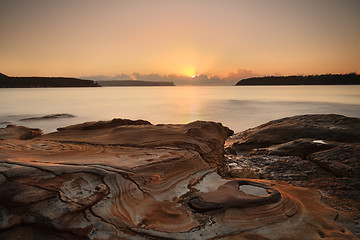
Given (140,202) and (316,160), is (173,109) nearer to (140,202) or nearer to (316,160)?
(316,160)

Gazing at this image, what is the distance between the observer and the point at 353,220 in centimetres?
268

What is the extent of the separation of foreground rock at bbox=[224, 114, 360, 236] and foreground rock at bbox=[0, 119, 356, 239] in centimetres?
45

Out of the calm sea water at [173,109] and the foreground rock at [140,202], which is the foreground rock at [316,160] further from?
the calm sea water at [173,109]

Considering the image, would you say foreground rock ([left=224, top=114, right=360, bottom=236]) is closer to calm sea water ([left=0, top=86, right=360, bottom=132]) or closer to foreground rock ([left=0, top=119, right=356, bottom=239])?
foreground rock ([left=0, top=119, right=356, bottom=239])

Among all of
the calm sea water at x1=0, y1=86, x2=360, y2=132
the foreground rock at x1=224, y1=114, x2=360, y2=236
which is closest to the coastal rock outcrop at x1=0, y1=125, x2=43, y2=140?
the foreground rock at x1=224, y1=114, x2=360, y2=236

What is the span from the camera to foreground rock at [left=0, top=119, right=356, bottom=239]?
2.08 meters

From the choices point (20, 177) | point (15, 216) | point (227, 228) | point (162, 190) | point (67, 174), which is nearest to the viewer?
point (15, 216)

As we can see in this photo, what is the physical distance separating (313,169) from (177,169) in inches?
118

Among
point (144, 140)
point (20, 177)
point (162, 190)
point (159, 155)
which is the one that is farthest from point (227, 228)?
point (144, 140)

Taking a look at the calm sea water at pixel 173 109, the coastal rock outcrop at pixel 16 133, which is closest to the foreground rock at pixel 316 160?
the coastal rock outcrop at pixel 16 133

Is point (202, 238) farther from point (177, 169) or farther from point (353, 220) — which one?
point (353, 220)

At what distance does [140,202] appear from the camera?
2496mm

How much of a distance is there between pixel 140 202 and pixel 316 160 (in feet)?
13.4

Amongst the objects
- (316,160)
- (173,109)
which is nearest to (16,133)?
(316,160)
